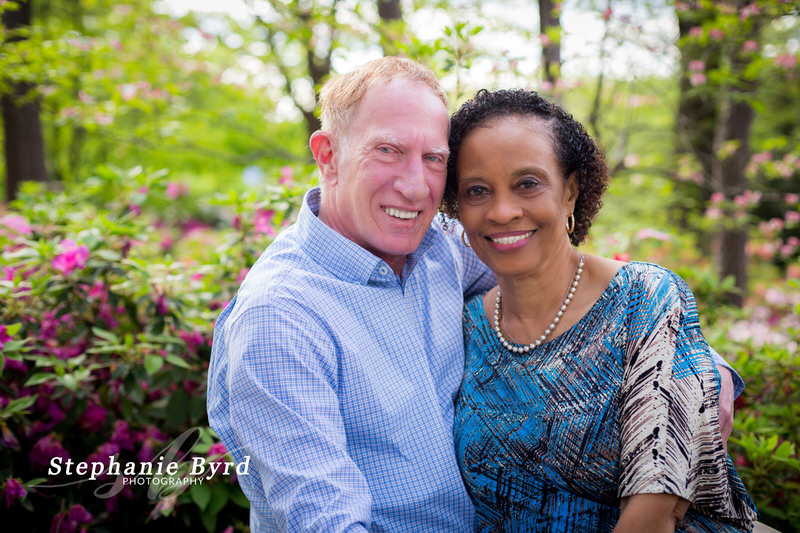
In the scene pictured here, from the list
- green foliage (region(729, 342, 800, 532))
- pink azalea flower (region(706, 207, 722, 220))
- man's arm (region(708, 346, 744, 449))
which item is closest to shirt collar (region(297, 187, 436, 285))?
man's arm (region(708, 346, 744, 449))

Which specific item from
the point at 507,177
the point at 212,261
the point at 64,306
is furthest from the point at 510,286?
the point at 64,306

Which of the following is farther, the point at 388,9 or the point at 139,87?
the point at 139,87

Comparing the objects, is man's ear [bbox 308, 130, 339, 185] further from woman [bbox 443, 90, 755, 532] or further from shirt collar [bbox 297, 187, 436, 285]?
woman [bbox 443, 90, 755, 532]

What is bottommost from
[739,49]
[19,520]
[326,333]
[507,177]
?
[19,520]

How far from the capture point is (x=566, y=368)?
6.50ft

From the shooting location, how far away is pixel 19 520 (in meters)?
2.58

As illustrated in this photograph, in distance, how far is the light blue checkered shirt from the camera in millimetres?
1689

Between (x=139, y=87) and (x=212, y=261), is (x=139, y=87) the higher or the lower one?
the higher one

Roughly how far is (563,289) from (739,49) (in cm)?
490

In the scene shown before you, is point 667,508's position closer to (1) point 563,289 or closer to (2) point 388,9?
(1) point 563,289

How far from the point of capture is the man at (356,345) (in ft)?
5.59

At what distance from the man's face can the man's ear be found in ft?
0.17

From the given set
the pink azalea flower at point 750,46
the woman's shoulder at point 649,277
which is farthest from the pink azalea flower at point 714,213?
the woman's shoulder at point 649,277

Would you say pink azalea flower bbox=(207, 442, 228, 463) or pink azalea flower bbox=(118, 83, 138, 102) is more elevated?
pink azalea flower bbox=(118, 83, 138, 102)
